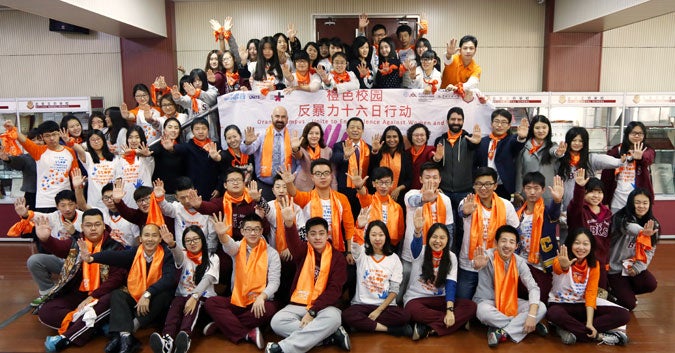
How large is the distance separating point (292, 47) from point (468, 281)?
11.9 ft

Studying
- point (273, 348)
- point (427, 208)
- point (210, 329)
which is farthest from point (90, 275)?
point (427, 208)

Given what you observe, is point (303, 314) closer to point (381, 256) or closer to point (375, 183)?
point (381, 256)

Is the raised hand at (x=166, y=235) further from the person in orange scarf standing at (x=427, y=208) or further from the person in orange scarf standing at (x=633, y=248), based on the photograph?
the person in orange scarf standing at (x=633, y=248)

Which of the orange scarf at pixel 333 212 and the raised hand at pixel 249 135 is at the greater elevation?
the raised hand at pixel 249 135

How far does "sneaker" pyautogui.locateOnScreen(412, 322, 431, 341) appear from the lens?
3609 millimetres

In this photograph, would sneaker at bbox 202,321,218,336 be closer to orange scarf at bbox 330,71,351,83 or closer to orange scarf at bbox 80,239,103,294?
orange scarf at bbox 80,239,103,294

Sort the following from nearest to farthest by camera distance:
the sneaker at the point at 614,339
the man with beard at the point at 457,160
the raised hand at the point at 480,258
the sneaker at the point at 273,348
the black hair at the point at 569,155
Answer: the sneaker at the point at 273,348 < the sneaker at the point at 614,339 < the raised hand at the point at 480,258 < the black hair at the point at 569,155 < the man with beard at the point at 457,160

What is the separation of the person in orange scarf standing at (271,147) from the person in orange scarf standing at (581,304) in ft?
8.03

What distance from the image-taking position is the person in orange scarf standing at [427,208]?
380cm

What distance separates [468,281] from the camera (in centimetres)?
388

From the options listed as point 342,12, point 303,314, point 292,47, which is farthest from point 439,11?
point 303,314

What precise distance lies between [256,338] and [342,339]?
2.13ft

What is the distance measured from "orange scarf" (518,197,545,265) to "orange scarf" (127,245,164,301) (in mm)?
3067

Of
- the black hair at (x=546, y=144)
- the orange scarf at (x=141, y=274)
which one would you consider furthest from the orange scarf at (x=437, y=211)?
the orange scarf at (x=141, y=274)
